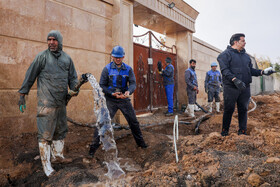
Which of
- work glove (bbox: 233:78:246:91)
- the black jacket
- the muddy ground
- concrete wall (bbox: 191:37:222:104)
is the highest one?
concrete wall (bbox: 191:37:222:104)

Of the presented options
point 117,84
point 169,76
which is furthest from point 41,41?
point 169,76

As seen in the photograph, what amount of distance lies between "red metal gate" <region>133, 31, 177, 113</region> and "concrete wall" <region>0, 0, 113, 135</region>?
2016 mm

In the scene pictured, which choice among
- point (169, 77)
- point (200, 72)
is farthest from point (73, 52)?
point (200, 72)

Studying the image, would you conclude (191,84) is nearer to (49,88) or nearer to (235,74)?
(235,74)

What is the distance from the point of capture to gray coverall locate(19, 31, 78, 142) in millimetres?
2598

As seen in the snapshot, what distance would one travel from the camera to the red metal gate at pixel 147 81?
6742 millimetres

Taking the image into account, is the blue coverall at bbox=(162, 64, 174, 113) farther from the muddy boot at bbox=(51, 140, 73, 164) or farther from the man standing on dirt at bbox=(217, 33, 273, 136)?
the muddy boot at bbox=(51, 140, 73, 164)

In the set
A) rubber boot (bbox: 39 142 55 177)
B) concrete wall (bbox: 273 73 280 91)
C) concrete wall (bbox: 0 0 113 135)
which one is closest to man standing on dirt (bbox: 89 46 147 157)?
rubber boot (bbox: 39 142 55 177)

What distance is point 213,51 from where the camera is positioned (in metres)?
11.4

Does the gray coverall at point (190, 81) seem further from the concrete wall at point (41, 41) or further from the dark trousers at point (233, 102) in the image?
the concrete wall at point (41, 41)

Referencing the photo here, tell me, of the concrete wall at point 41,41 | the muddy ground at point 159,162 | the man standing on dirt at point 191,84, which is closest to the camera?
the muddy ground at point 159,162

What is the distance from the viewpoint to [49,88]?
105 inches

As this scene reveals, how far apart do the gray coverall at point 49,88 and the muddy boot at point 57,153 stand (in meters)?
0.12

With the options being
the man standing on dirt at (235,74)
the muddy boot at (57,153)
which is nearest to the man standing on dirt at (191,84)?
the man standing on dirt at (235,74)
